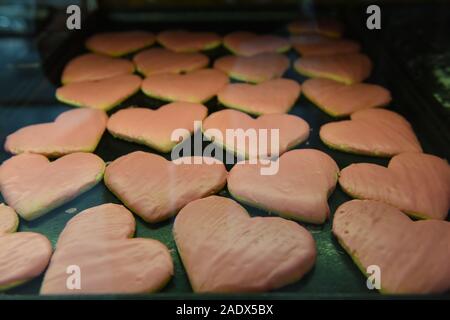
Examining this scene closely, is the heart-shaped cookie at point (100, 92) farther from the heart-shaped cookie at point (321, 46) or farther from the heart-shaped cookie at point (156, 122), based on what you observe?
the heart-shaped cookie at point (321, 46)

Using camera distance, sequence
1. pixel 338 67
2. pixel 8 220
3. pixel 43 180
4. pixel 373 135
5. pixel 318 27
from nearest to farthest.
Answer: pixel 8 220, pixel 43 180, pixel 373 135, pixel 338 67, pixel 318 27

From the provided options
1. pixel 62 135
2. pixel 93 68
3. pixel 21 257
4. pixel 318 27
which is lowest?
pixel 21 257

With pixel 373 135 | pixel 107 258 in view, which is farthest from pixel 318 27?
pixel 107 258

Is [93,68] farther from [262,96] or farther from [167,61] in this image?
[262,96]

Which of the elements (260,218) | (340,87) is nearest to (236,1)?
(340,87)

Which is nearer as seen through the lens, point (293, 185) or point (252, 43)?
point (293, 185)

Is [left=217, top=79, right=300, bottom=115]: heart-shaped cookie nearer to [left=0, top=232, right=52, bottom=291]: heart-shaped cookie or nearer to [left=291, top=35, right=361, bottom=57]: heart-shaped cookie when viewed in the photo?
[left=291, top=35, right=361, bottom=57]: heart-shaped cookie
